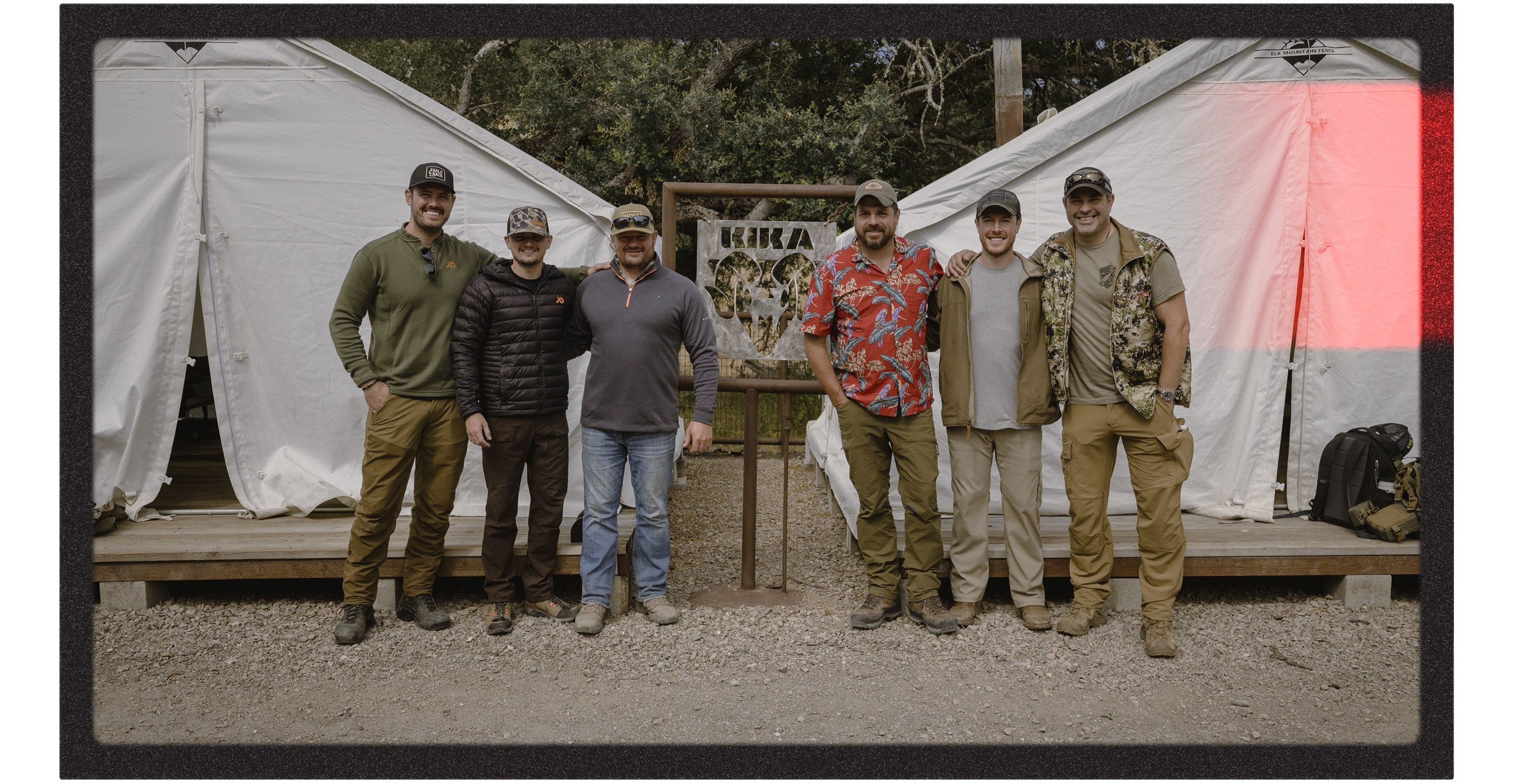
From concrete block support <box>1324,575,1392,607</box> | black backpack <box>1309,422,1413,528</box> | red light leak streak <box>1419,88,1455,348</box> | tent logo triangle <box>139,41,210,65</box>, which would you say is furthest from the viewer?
tent logo triangle <box>139,41,210,65</box>

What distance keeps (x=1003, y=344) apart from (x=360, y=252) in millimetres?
2365

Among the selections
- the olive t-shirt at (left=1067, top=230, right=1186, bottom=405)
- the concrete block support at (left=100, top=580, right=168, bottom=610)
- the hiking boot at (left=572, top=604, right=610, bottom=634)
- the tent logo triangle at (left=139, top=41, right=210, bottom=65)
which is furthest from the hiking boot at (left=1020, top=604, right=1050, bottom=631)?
the tent logo triangle at (left=139, top=41, right=210, bottom=65)

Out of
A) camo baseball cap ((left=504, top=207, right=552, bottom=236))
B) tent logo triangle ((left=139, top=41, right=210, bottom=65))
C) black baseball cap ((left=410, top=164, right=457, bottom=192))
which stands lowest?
camo baseball cap ((left=504, top=207, right=552, bottom=236))

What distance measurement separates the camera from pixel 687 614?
3607mm

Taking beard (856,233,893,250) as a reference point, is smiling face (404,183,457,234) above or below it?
above

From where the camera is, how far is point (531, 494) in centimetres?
351

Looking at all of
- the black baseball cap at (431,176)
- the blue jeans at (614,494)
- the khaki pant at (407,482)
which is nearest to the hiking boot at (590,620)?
the blue jeans at (614,494)

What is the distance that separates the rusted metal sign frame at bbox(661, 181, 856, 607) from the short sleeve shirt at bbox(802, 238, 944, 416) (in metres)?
0.24

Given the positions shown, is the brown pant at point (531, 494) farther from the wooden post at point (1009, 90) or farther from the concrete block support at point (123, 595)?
the wooden post at point (1009, 90)

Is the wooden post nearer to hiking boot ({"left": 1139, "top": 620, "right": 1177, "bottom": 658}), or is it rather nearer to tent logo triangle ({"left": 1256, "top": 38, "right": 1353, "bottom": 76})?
tent logo triangle ({"left": 1256, "top": 38, "right": 1353, "bottom": 76})

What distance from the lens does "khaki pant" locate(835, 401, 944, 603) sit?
132 inches

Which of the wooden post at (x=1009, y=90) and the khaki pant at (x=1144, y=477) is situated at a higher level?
the wooden post at (x=1009, y=90)

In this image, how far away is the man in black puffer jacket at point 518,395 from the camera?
329cm

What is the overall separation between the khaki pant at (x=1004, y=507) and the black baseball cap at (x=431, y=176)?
2.10 metres
